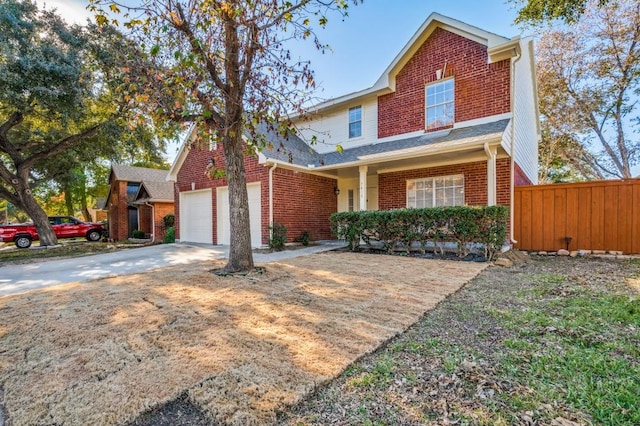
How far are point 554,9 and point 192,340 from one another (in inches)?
336

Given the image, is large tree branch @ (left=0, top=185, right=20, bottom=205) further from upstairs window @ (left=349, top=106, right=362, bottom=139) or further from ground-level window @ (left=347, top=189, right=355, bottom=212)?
upstairs window @ (left=349, top=106, right=362, bottom=139)

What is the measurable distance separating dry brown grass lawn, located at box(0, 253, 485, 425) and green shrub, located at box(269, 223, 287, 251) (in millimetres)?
4342

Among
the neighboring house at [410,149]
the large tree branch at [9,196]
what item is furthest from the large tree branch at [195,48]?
the large tree branch at [9,196]

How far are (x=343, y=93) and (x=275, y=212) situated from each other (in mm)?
5884

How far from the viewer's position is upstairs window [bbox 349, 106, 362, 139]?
40.8 ft

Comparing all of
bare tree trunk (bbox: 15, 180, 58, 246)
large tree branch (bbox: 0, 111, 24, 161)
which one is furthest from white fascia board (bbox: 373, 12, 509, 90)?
bare tree trunk (bbox: 15, 180, 58, 246)

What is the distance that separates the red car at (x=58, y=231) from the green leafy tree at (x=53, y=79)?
2.88 m

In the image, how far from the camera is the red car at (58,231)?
15.5 m

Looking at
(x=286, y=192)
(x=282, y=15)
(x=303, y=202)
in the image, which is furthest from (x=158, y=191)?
(x=282, y=15)

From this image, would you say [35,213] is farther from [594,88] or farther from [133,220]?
[594,88]

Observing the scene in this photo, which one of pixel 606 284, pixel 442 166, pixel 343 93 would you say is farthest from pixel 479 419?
pixel 343 93

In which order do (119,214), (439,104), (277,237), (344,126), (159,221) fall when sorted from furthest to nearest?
(119,214), (159,221), (344,126), (439,104), (277,237)

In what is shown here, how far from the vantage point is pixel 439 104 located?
Result: 1044 cm

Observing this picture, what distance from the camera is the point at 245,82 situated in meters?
6.02
